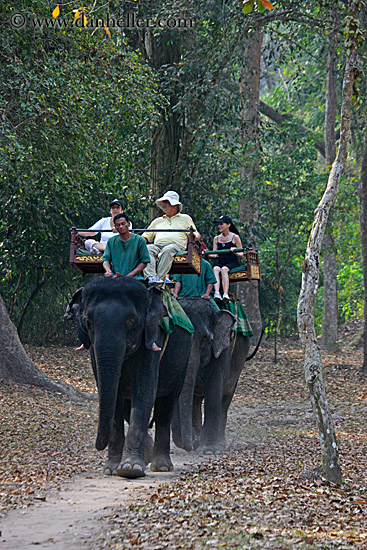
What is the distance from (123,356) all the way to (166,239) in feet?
8.03

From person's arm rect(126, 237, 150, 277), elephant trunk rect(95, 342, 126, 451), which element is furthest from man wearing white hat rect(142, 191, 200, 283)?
elephant trunk rect(95, 342, 126, 451)

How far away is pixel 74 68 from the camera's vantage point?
13.5 metres

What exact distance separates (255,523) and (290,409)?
9965 mm

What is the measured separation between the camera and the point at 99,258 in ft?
30.8

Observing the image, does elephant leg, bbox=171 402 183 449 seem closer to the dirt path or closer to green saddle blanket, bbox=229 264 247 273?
the dirt path

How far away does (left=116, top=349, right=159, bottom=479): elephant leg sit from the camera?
808cm

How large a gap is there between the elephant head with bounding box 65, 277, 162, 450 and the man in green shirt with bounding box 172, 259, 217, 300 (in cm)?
248

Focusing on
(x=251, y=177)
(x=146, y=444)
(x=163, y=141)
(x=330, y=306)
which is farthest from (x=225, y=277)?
(x=330, y=306)

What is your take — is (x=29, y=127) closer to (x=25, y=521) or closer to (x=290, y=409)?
(x=290, y=409)

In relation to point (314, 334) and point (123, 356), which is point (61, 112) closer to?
point (123, 356)

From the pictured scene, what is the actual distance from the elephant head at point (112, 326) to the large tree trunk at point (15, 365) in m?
6.03

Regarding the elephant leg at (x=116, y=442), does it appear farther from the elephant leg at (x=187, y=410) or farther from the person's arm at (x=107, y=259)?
the elephant leg at (x=187, y=410)

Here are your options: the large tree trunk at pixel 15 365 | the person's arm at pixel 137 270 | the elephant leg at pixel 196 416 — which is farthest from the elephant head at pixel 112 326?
the large tree trunk at pixel 15 365

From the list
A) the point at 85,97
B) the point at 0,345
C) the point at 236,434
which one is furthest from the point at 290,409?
the point at 85,97
